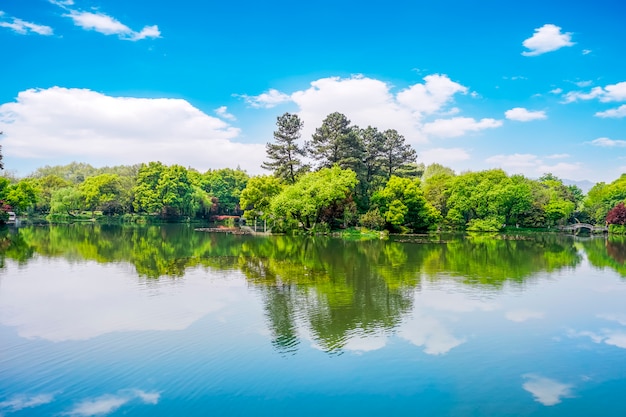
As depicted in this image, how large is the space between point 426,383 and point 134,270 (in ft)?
48.8

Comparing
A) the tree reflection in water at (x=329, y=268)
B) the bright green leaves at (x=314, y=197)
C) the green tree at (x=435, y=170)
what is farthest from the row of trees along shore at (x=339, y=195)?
the green tree at (x=435, y=170)

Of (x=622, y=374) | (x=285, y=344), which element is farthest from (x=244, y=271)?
(x=622, y=374)

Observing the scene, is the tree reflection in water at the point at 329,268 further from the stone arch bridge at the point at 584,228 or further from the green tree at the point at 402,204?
the stone arch bridge at the point at 584,228

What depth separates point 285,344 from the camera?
31.3ft

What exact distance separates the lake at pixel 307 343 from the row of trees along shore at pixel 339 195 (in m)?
24.6

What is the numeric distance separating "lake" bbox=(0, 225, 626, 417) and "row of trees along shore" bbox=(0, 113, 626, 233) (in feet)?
80.6

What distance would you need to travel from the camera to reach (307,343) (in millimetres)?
9641

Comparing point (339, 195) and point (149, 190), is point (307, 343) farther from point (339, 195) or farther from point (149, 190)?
point (149, 190)

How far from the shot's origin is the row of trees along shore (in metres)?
43.4

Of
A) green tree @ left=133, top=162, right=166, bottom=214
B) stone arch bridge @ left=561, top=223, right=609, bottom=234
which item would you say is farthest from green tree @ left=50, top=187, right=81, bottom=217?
stone arch bridge @ left=561, top=223, right=609, bottom=234

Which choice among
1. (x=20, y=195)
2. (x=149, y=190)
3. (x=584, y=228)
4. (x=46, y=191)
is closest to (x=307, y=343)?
(x=20, y=195)

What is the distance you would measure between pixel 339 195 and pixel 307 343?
105 feet

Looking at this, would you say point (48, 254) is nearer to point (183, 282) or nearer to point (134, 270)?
point (134, 270)

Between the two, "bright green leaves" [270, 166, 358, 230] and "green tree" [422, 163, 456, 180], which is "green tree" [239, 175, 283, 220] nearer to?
"bright green leaves" [270, 166, 358, 230]
